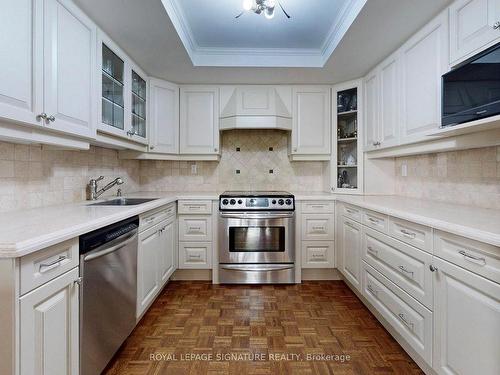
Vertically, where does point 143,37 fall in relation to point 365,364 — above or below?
above

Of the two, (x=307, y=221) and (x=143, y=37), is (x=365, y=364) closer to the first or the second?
(x=307, y=221)

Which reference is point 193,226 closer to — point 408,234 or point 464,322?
point 408,234

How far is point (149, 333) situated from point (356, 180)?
97.6 inches

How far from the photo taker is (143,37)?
2.20 meters

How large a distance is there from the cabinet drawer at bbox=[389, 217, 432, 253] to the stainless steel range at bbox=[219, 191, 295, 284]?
1.22 m

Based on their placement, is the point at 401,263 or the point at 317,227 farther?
the point at 317,227

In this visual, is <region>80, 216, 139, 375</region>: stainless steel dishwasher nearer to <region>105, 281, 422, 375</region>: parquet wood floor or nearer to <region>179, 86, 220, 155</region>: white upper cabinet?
<region>105, 281, 422, 375</region>: parquet wood floor

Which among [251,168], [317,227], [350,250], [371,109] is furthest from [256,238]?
[371,109]

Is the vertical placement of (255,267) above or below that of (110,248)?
below

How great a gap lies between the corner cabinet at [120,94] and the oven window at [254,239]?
1.36 metres

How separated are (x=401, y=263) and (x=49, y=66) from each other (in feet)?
7.52

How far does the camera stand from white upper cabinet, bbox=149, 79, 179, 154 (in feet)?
10.0

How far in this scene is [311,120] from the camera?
10.9ft

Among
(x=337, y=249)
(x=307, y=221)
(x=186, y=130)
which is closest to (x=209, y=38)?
(x=186, y=130)
